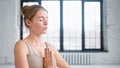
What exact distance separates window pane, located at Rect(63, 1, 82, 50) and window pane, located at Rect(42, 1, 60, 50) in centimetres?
32

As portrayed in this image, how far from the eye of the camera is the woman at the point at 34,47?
1000 millimetres

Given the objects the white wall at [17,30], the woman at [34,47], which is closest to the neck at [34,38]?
the woman at [34,47]

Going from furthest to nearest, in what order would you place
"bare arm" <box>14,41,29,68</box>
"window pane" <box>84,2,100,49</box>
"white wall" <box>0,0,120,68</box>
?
"window pane" <box>84,2,100,49</box> → "white wall" <box>0,0,120,68</box> → "bare arm" <box>14,41,29,68</box>

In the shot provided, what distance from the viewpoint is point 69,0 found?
12625mm

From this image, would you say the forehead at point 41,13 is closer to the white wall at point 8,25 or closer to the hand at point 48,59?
the hand at point 48,59

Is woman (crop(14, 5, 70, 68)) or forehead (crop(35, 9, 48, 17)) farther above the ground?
forehead (crop(35, 9, 48, 17))

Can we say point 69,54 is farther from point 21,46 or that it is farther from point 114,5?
point 21,46

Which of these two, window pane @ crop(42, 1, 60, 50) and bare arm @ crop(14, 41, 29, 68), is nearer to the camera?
bare arm @ crop(14, 41, 29, 68)

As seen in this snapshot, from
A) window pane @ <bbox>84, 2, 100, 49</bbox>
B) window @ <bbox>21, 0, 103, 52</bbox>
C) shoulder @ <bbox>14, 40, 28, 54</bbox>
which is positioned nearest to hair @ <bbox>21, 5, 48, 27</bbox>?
shoulder @ <bbox>14, 40, 28, 54</bbox>

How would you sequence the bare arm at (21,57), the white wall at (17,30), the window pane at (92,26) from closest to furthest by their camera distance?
the bare arm at (21,57), the white wall at (17,30), the window pane at (92,26)

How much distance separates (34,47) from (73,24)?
38.1 feet

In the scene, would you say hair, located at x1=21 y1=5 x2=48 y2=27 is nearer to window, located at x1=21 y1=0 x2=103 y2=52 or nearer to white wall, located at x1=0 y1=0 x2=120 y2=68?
white wall, located at x1=0 y1=0 x2=120 y2=68

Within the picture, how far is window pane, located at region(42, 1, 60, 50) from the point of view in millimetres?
12555

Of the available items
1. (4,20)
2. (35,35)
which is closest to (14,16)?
(4,20)
